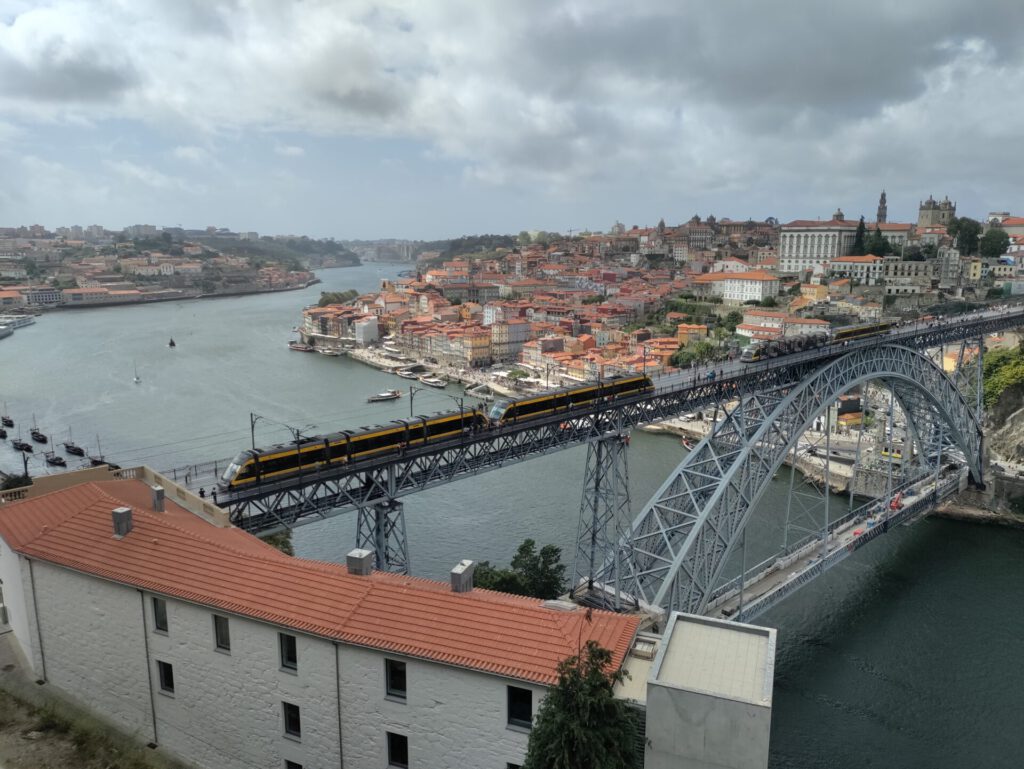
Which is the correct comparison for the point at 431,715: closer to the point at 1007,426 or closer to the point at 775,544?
the point at 775,544

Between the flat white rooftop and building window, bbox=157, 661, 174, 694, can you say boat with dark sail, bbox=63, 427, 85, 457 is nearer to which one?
building window, bbox=157, 661, 174, 694

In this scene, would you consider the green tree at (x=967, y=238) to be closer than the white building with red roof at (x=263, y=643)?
No

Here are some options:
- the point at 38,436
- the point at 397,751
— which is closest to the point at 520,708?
the point at 397,751

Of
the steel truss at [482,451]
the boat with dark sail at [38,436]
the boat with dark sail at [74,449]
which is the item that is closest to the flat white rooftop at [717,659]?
the steel truss at [482,451]

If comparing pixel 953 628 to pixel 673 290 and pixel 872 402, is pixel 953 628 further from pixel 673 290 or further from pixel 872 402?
pixel 673 290

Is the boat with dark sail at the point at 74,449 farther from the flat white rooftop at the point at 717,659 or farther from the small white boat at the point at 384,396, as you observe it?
the flat white rooftop at the point at 717,659

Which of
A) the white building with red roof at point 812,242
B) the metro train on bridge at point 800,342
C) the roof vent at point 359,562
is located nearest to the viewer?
the roof vent at point 359,562

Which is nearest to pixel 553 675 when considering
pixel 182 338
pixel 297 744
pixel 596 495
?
pixel 297 744
